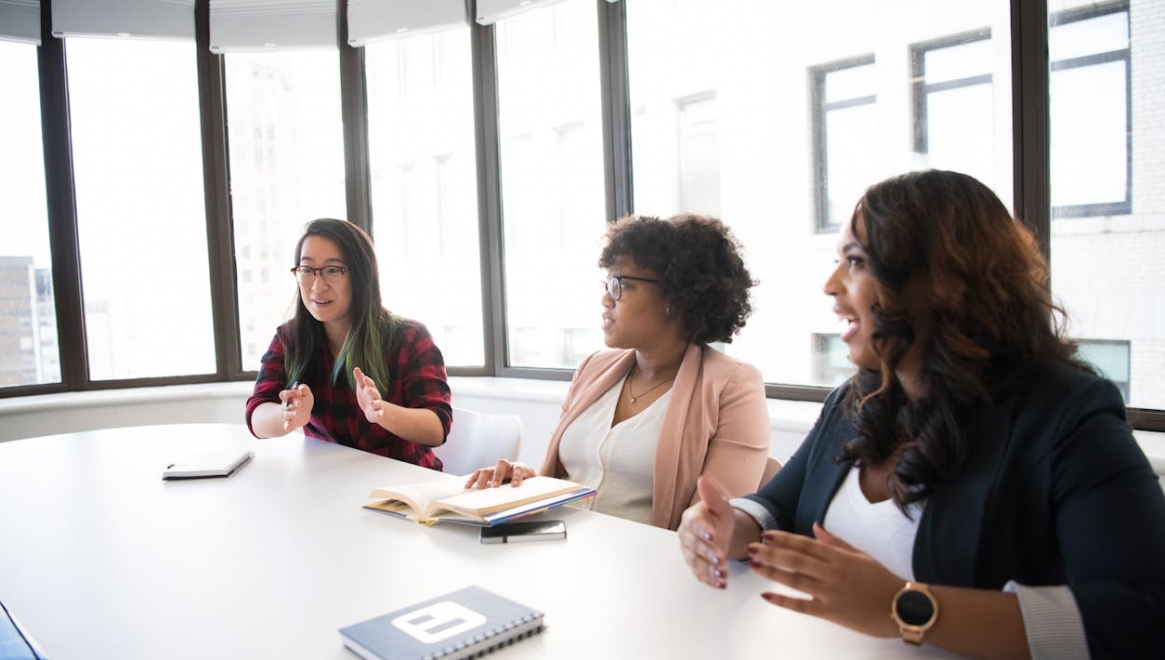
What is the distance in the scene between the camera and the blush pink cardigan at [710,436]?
177cm

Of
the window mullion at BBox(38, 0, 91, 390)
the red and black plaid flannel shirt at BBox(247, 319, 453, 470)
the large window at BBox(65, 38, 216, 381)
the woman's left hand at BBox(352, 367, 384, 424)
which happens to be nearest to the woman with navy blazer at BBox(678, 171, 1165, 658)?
the woman's left hand at BBox(352, 367, 384, 424)

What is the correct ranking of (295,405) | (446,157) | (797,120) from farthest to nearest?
(446,157), (797,120), (295,405)

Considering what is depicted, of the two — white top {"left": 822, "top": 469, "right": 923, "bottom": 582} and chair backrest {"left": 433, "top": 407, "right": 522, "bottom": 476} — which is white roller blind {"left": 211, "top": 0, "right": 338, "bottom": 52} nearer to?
chair backrest {"left": 433, "top": 407, "right": 522, "bottom": 476}

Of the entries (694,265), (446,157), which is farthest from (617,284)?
(446,157)

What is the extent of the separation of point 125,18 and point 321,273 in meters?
2.78

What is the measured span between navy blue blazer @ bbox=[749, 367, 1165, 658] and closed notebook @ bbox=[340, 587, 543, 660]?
0.58 m

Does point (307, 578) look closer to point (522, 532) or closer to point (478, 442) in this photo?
point (522, 532)

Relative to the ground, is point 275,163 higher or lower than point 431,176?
higher

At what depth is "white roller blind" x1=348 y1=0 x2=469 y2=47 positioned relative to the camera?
408 centimetres

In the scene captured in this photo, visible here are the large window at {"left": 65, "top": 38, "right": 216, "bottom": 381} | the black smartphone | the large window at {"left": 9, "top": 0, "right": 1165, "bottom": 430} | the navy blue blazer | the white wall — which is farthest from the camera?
the large window at {"left": 65, "top": 38, "right": 216, "bottom": 381}

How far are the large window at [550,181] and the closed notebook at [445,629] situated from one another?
2975 mm

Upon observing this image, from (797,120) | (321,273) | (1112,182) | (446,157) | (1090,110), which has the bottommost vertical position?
(321,273)

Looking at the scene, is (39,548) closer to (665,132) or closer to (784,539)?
(784,539)

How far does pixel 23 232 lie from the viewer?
4.06m
